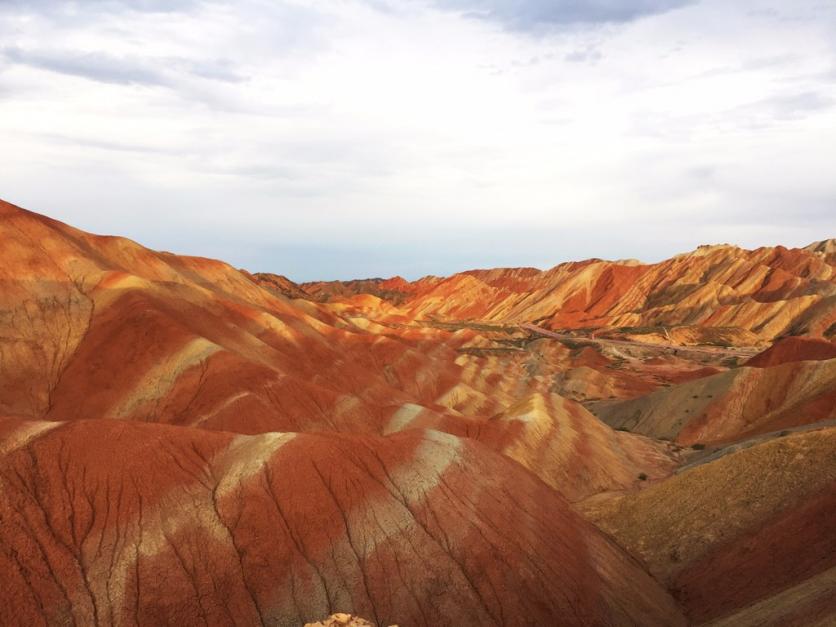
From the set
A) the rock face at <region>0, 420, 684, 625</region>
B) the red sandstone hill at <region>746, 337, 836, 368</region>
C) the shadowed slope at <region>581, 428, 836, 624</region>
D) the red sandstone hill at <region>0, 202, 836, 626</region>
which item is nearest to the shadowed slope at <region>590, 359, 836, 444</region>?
the red sandstone hill at <region>0, 202, 836, 626</region>

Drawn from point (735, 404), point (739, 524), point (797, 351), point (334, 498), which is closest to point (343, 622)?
point (334, 498)

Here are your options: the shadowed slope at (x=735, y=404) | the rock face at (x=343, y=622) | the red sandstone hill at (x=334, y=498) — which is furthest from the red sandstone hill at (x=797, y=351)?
the rock face at (x=343, y=622)

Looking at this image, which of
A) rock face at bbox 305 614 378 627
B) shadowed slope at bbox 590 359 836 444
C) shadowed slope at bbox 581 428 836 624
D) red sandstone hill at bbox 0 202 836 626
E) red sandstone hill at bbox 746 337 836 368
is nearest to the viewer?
rock face at bbox 305 614 378 627

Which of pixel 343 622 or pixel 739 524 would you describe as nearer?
pixel 343 622

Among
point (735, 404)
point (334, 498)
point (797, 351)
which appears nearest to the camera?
point (334, 498)

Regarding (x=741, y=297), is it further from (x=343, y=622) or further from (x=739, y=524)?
(x=343, y=622)

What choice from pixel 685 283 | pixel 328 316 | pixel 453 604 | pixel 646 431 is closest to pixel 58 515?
pixel 453 604

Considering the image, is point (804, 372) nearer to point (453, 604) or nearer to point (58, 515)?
point (453, 604)

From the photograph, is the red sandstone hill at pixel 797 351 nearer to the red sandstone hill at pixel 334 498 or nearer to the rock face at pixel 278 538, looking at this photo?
the red sandstone hill at pixel 334 498

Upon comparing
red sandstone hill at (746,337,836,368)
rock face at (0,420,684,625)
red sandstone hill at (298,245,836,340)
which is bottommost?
rock face at (0,420,684,625)

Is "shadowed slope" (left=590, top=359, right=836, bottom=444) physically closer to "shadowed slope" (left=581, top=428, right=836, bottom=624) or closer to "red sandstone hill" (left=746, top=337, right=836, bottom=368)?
"red sandstone hill" (left=746, top=337, right=836, bottom=368)

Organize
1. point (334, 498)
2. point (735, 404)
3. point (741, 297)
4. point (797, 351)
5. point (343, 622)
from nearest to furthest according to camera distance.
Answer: point (343, 622), point (334, 498), point (735, 404), point (797, 351), point (741, 297)

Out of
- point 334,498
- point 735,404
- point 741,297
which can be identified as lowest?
point 334,498
